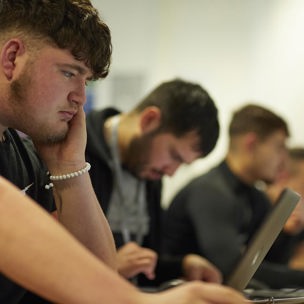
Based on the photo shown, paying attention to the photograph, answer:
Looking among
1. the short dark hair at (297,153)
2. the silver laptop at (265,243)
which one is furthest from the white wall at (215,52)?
the silver laptop at (265,243)

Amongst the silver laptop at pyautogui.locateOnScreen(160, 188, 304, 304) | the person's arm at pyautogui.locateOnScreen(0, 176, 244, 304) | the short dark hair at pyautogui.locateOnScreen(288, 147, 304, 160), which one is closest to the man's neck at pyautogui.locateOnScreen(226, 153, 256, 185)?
the short dark hair at pyautogui.locateOnScreen(288, 147, 304, 160)

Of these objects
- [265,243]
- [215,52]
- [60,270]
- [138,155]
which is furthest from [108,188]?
[215,52]

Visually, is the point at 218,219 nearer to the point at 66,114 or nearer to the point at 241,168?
the point at 241,168

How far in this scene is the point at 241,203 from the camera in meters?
2.34

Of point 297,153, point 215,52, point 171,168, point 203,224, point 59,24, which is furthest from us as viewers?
point 215,52

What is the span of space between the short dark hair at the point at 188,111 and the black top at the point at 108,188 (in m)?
0.19

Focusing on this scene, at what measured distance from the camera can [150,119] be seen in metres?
1.83

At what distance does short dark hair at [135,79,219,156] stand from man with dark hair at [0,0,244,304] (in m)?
0.59

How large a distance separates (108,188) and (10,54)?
80 centimetres

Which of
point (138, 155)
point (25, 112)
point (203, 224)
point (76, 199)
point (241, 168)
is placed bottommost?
Result: point (203, 224)

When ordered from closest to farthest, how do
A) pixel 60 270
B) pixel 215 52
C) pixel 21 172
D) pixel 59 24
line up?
pixel 60 270 < pixel 59 24 < pixel 21 172 < pixel 215 52

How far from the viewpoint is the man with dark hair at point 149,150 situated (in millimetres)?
1716

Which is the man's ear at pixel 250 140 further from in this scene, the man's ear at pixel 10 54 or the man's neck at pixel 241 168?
the man's ear at pixel 10 54

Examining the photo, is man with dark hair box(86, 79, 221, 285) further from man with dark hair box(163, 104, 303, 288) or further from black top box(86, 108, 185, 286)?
man with dark hair box(163, 104, 303, 288)
